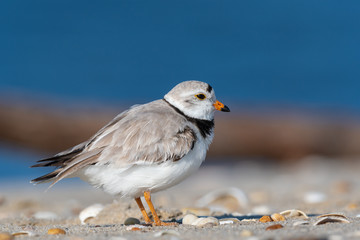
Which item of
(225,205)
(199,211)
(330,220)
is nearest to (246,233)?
(330,220)

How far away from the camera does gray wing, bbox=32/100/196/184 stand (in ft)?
14.4

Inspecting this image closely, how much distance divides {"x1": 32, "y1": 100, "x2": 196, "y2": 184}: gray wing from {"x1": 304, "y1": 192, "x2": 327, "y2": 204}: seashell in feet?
8.58

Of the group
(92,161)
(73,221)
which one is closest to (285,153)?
(73,221)

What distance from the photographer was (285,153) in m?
12.5

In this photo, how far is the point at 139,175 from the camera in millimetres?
4402

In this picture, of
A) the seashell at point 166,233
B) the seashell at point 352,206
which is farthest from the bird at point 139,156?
the seashell at point 352,206

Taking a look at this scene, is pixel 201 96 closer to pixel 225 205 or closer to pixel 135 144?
pixel 135 144

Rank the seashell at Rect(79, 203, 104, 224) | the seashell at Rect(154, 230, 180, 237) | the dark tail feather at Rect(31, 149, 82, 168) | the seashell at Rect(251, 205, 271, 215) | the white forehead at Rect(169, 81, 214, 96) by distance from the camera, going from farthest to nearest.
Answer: the seashell at Rect(251, 205, 271, 215), the seashell at Rect(79, 203, 104, 224), the white forehead at Rect(169, 81, 214, 96), the dark tail feather at Rect(31, 149, 82, 168), the seashell at Rect(154, 230, 180, 237)

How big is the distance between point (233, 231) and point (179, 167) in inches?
34.3

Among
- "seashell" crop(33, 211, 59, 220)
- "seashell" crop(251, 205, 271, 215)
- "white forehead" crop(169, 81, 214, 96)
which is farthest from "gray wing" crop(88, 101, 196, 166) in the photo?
"seashell" crop(251, 205, 271, 215)

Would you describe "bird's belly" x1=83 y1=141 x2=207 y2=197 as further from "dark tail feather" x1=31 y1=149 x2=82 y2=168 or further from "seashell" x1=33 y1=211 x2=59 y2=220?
"seashell" x1=33 y1=211 x2=59 y2=220

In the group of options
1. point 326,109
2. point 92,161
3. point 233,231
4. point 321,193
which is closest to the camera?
point 233,231

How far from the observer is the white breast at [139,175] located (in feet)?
14.4

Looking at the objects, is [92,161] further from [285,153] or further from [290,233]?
[285,153]
